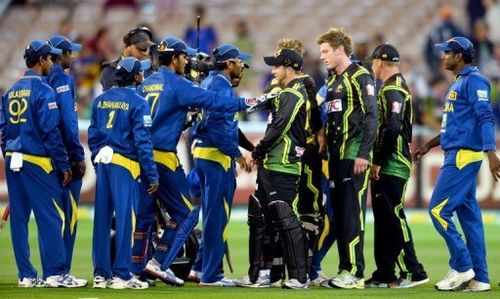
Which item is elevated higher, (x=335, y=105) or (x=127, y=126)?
(x=335, y=105)

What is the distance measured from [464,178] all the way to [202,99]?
273 centimetres

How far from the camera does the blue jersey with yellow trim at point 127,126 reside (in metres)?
15.0

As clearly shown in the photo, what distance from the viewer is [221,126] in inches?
623

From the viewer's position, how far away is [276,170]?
15.4 m

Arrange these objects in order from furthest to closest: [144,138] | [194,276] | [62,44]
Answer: [194,276]
[62,44]
[144,138]

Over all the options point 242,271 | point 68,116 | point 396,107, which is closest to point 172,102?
point 68,116

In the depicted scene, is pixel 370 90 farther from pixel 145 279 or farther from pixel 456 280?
pixel 145 279

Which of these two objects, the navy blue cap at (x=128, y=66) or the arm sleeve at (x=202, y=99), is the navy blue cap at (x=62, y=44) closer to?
the navy blue cap at (x=128, y=66)

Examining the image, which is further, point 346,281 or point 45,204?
point 346,281

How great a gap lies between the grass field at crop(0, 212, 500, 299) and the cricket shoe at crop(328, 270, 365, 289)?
0.70 feet

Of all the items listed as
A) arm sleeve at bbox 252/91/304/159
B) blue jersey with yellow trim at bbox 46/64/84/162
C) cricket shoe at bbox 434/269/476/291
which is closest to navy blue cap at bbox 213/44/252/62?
arm sleeve at bbox 252/91/304/159

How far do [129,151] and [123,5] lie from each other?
56.6ft

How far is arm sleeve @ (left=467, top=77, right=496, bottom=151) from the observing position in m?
15.1

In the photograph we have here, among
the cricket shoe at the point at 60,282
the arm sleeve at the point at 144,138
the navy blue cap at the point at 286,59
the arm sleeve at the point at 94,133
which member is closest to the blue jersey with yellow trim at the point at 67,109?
the arm sleeve at the point at 94,133
